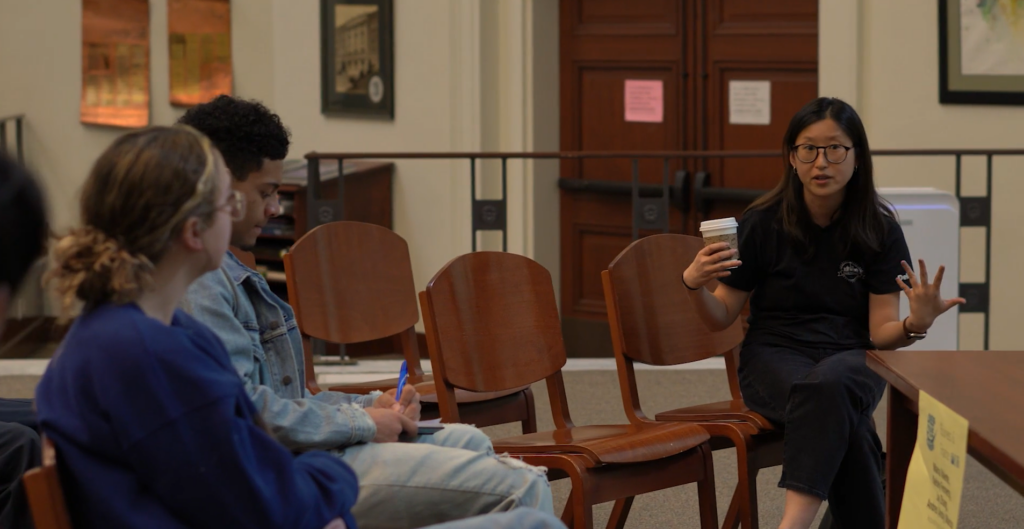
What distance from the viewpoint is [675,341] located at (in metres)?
2.99

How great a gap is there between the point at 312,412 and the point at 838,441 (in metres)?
1.09

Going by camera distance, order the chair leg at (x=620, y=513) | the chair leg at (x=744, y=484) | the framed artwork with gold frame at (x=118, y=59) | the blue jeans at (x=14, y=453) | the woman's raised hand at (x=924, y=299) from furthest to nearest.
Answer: the framed artwork with gold frame at (x=118, y=59) → the chair leg at (x=620, y=513) → the chair leg at (x=744, y=484) → the woman's raised hand at (x=924, y=299) → the blue jeans at (x=14, y=453)

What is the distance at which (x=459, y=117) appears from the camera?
21.9 feet

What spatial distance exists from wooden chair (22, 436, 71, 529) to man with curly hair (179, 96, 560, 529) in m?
0.55

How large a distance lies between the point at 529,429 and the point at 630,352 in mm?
358

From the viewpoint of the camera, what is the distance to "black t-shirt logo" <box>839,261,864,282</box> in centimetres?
276

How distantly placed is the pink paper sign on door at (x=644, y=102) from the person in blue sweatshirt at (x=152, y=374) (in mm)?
5156

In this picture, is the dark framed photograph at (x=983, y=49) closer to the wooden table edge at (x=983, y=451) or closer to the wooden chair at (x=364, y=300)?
the wooden chair at (x=364, y=300)

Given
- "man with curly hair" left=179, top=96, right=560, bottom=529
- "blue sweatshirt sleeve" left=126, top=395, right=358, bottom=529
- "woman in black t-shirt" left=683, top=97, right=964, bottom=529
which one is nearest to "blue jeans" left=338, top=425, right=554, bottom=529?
"man with curly hair" left=179, top=96, right=560, bottom=529

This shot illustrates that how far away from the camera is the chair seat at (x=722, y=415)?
272cm

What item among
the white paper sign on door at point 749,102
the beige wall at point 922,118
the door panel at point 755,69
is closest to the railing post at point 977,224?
the beige wall at point 922,118

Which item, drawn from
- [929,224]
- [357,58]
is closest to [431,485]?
[929,224]

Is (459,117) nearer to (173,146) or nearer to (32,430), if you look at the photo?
(32,430)

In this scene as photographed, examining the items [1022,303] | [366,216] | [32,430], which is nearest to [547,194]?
[366,216]
